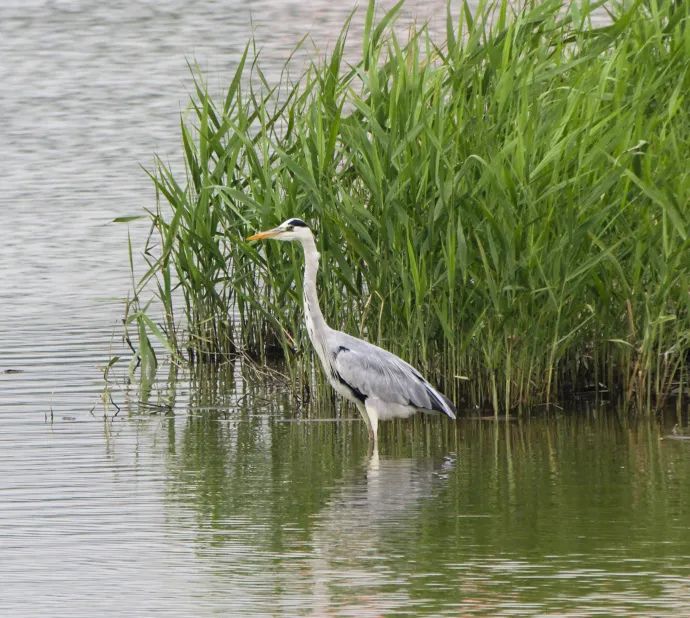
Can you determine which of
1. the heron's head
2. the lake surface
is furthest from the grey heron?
the lake surface

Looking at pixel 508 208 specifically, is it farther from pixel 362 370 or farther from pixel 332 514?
pixel 332 514

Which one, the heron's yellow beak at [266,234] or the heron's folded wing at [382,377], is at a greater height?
the heron's yellow beak at [266,234]

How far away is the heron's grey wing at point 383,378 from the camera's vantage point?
9492 mm

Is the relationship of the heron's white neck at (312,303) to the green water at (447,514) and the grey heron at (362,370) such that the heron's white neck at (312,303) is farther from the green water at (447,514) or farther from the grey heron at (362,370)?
the green water at (447,514)

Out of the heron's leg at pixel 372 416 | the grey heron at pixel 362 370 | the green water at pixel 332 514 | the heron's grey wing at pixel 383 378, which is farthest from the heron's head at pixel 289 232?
the green water at pixel 332 514

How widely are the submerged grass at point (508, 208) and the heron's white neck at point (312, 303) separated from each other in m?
0.22

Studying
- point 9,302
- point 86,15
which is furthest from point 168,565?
point 86,15

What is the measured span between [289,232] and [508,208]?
4.17 ft

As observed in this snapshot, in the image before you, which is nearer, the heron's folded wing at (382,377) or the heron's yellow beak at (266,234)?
the heron's folded wing at (382,377)

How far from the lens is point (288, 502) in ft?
26.8

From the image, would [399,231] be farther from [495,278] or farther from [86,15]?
[86,15]

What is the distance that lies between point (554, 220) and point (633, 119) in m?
0.74

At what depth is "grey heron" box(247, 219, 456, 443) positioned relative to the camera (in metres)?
9.51

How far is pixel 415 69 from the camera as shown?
10.1m
